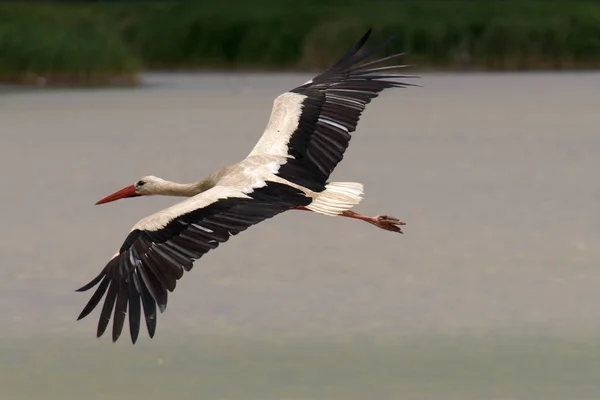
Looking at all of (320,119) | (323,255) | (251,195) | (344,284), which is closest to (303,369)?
(251,195)

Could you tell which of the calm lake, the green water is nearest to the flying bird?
the green water

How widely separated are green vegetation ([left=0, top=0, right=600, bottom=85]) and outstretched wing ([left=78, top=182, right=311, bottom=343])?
27597 mm

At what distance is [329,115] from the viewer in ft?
33.2

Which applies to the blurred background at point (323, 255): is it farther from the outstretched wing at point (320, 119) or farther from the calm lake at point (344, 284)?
the outstretched wing at point (320, 119)

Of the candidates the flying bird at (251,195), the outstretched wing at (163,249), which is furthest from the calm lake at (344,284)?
the outstretched wing at (163,249)

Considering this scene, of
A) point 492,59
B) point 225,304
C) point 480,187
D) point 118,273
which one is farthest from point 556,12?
point 118,273

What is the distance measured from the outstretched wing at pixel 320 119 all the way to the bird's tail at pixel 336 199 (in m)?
0.08

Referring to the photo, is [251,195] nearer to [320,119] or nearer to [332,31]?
[320,119]

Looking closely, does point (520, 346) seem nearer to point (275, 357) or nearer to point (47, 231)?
point (275, 357)

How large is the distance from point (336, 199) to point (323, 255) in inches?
138

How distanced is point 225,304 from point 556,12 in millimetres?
34181

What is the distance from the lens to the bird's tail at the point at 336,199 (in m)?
9.30

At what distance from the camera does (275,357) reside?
30.2 ft

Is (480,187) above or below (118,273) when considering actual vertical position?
below
